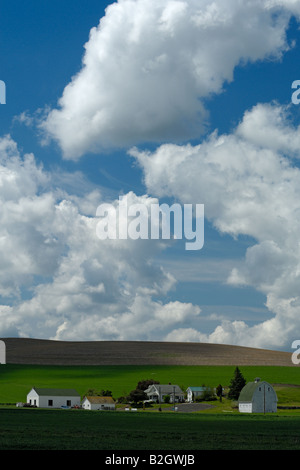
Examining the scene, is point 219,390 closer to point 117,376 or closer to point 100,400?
point 100,400

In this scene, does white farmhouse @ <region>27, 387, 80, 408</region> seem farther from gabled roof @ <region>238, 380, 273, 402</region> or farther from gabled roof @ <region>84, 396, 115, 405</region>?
gabled roof @ <region>238, 380, 273, 402</region>

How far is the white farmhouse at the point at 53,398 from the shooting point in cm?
14262

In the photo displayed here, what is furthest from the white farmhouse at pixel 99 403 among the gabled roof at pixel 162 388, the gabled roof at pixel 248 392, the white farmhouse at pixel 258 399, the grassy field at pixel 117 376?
the white farmhouse at pixel 258 399

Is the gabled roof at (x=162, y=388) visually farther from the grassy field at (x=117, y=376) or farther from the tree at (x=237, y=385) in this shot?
the tree at (x=237, y=385)

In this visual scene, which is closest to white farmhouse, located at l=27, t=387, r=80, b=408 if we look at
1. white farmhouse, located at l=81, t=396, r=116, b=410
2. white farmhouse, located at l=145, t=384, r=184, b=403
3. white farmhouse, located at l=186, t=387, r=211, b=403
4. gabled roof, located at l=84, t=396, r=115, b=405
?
white farmhouse, located at l=81, t=396, r=116, b=410

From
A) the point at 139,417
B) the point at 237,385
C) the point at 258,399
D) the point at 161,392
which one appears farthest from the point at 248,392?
the point at 139,417

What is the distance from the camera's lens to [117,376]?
582 ft

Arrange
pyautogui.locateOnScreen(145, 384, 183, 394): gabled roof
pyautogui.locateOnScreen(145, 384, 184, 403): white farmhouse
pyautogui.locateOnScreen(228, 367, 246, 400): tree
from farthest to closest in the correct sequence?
pyautogui.locateOnScreen(145, 384, 183, 394): gabled roof < pyautogui.locateOnScreen(145, 384, 184, 403): white farmhouse < pyautogui.locateOnScreen(228, 367, 246, 400): tree

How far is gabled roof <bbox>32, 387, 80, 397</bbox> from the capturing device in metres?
144

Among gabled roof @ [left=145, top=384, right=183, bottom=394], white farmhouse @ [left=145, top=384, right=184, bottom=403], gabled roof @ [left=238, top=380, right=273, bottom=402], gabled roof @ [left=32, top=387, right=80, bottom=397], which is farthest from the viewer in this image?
gabled roof @ [left=145, top=384, right=183, bottom=394]

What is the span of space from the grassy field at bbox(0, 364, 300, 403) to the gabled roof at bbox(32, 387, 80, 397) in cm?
582

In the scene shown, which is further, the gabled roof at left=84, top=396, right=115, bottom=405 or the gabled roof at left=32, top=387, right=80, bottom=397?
the gabled roof at left=32, top=387, right=80, bottom=397
